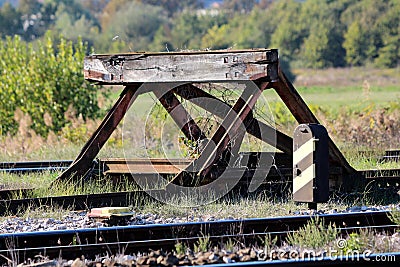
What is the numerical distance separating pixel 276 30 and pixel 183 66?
3304 inches

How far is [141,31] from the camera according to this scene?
101 m

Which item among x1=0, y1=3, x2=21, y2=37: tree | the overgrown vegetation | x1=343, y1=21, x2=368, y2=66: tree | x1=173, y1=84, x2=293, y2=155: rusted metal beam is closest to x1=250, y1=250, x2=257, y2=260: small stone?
the overgrown vegetation

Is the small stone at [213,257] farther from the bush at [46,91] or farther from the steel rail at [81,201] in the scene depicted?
the bush at [46,91]

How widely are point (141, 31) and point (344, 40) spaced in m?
30.4

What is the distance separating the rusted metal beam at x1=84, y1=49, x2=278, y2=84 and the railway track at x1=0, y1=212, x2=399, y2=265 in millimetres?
2077

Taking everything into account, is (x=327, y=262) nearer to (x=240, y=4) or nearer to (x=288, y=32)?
(x=288, y=32)

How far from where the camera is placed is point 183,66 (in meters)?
9.37

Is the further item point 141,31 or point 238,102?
point 141,31

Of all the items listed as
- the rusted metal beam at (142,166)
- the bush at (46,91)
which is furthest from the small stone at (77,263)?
the bush at (46,91)

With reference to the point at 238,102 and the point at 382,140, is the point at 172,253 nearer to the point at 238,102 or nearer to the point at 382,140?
the point at 238,102

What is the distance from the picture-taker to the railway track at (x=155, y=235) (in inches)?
259

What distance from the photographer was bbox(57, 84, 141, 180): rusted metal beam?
32.2ft

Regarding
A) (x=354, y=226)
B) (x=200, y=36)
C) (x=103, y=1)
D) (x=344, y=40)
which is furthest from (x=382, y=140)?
(x=103, y=1)

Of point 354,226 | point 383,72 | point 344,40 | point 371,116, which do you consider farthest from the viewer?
point 344,40
